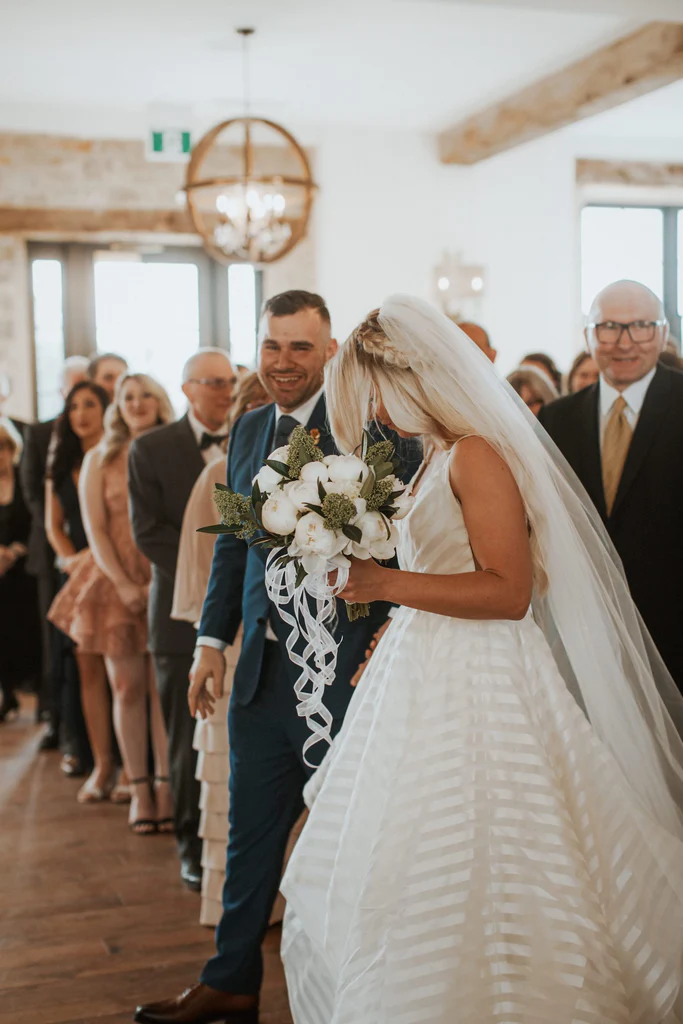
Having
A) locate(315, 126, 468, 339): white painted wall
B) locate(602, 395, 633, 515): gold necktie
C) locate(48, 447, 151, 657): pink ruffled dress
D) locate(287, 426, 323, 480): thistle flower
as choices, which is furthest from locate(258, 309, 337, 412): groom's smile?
locate(315, 126, 468, 339): white painted wall

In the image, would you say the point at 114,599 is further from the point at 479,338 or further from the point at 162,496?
the point at 479,338

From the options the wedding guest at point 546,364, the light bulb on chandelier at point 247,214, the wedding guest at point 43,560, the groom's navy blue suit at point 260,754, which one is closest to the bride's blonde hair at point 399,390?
the groom's navy blue suit at point 260,754

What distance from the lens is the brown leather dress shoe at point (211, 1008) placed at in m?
2.67

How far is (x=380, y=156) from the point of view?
8.94 meters

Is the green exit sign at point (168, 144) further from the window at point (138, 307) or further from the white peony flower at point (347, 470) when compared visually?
the white peony flower at point (347, 470)

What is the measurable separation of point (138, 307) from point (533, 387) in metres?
5.08

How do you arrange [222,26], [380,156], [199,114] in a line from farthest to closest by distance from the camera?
[380,156] < [199,114] < [222,26]

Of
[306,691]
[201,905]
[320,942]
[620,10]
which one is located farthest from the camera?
[620,10]

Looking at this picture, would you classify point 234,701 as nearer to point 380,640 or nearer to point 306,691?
point 306,691

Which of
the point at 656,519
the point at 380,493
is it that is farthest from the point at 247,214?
the point at 380,493

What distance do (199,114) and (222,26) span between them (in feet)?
5.96

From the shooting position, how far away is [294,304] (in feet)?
9.24

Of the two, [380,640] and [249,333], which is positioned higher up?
[249,333]

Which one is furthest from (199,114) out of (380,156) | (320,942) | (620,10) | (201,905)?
(320,942)
